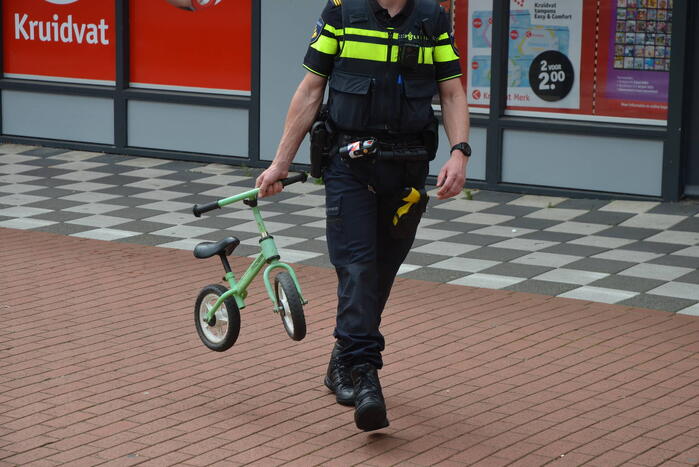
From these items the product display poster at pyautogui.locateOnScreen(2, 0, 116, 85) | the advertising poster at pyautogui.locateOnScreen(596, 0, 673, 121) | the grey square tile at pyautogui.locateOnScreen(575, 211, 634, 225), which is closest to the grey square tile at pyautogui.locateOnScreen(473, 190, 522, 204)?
the grey square tile at pyautogui.locateOnScreen(575, 211, 634, 225)

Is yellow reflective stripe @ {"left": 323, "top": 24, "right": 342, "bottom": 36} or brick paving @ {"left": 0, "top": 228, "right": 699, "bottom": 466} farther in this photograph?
yellow reflective stripe @ {"left": 323, "top": 24, "right": 342, "bottom": 36}

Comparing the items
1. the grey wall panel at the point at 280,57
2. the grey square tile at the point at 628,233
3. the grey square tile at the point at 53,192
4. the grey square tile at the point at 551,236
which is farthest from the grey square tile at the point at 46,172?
the grey square tile at the point at 628,233

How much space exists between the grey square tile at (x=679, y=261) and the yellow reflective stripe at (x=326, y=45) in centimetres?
435

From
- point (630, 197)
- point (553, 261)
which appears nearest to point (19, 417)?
point (553, 261)

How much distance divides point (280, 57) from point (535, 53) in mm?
2631

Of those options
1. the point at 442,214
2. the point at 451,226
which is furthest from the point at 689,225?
the point at 442,214

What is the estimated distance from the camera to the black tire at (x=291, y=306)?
5535 millimetres

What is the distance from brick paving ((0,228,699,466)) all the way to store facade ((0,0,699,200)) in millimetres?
3497

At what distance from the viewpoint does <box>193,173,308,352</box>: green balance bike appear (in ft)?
18.3

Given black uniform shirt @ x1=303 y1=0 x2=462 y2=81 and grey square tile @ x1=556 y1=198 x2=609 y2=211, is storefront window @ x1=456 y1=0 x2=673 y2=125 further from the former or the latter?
black uniform shirt @ x1=303 y1=0 x2=462 y2=81

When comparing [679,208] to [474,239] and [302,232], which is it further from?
[302,232]

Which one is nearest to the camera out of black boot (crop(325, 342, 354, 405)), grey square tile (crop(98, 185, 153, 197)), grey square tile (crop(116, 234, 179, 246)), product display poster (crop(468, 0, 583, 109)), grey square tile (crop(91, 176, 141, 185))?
black boot (crop(325, 342, 354, 405))

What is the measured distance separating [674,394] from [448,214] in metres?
5.00

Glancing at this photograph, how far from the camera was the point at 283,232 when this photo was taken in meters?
10.0
